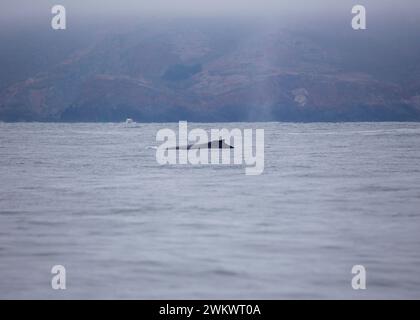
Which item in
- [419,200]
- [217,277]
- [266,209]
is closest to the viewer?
[217,277]

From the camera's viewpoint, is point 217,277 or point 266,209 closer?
point 217,277

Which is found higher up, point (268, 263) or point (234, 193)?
Result: point (234, 193)

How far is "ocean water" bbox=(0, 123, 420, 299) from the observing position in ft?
45.3

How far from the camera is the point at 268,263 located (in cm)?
1520

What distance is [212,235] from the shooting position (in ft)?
59.5

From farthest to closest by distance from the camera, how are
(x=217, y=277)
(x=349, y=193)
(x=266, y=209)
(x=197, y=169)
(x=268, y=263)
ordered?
(x=197, y=169), (x=349, y=193), (x=266, y=209), (x=268, y=263), (x=217, y=277)

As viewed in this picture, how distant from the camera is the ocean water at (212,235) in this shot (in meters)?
13.8

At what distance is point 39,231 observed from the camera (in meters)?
19.1
